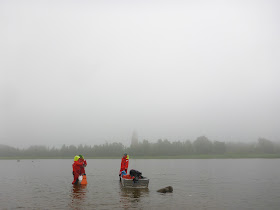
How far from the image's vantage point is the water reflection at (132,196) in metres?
20.1

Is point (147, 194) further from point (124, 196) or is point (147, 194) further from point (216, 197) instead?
point (216, 197)

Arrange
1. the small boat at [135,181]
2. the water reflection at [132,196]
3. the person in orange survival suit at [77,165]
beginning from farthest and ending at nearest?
the person in orange survival suit at [77,165]
the small boat at [135,181]
the water reflection at [132,196]

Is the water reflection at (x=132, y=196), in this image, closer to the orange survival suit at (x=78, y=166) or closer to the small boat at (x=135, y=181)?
the small boat at (x=135, y=181)

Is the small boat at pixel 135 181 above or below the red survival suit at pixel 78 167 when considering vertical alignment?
below

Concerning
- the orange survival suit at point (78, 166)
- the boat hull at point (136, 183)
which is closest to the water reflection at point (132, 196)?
the boat hull at point (136, 183)

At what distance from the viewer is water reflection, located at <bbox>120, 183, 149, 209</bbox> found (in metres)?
20.1

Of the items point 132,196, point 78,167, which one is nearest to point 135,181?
point 132,196

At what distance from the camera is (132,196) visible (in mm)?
23531

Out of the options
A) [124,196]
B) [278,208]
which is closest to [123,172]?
[124,196]

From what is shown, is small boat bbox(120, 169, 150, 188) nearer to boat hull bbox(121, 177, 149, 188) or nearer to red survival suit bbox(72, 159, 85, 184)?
boat hull bbox(121, 177, 149, 188)

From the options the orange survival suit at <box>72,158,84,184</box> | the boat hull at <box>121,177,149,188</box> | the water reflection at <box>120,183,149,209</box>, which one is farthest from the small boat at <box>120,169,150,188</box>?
the orange survival suit at <box>72,158,84,184</box>

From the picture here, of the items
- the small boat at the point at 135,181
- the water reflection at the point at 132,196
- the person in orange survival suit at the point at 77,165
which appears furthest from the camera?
the person in orange survival suit at the point at 77,165

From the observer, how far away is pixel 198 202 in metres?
21.3

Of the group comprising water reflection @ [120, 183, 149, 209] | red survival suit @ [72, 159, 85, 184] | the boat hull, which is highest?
red survival suit @ [72, 159, 85, 184]
